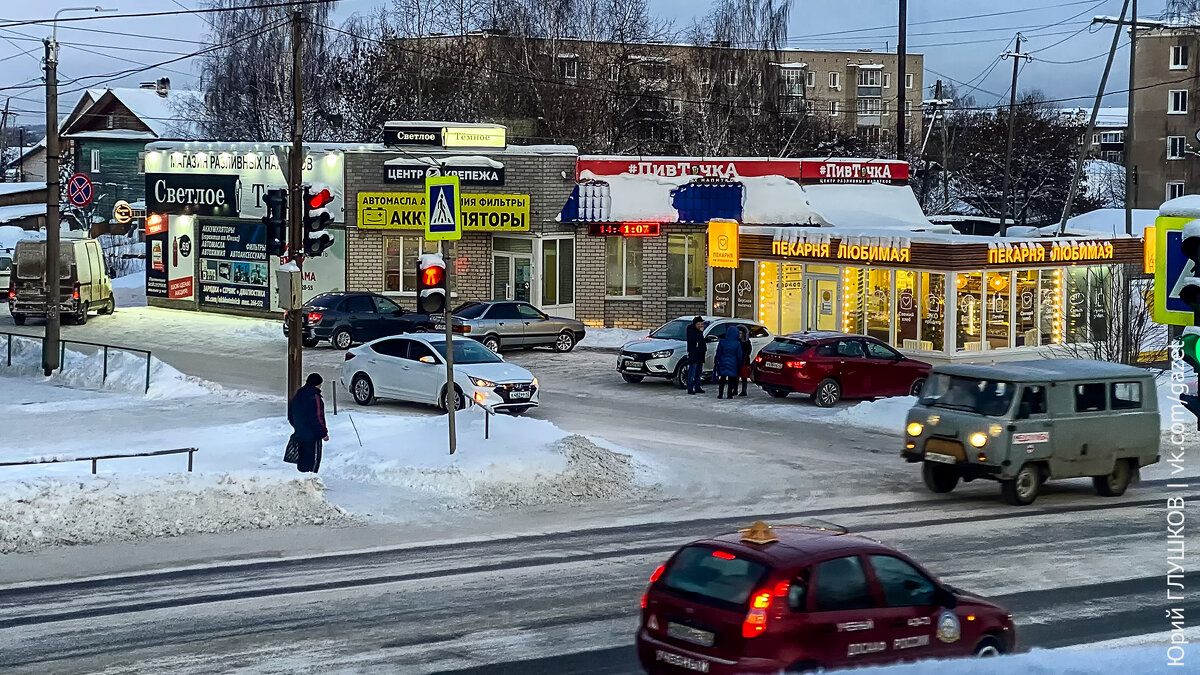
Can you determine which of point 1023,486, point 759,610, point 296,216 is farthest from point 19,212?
point 759,610

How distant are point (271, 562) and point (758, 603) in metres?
7.25

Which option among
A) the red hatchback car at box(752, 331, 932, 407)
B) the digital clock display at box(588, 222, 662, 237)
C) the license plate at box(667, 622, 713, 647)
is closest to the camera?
the license plate at box(667, 622, 713, 647)

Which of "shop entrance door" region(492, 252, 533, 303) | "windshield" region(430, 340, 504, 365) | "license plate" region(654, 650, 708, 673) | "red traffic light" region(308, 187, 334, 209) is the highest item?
"red traffic light" region(308, 187, 334, 209)

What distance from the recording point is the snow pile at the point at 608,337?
3975 cm

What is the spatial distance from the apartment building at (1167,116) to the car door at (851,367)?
181ft

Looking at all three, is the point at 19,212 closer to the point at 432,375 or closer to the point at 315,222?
the point at 432,375

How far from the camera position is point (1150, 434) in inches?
774

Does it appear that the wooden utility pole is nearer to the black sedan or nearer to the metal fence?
the metal fence

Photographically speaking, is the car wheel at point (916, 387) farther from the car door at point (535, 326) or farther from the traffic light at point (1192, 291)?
the traffic light at point (1192, 291)

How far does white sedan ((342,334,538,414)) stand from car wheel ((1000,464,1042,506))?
9.74 meters

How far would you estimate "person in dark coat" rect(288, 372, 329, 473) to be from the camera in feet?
63.4

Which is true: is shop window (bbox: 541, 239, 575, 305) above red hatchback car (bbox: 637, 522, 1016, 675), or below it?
above

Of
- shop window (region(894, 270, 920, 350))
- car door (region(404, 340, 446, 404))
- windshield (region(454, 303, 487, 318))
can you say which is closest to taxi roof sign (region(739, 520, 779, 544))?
car door (region(404, 340, 446, 404))

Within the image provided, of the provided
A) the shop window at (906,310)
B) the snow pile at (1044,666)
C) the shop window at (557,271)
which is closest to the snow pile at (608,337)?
the shop window at (557,271)
